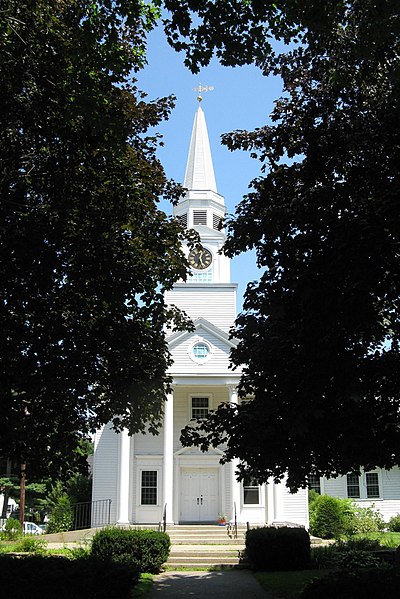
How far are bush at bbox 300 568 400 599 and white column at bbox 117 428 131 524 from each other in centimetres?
1595

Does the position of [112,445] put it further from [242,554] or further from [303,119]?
[303,119]

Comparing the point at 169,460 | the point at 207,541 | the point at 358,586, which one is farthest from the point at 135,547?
the point at 169,460

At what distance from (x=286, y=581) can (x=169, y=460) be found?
37.8 feet

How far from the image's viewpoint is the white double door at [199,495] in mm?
26422

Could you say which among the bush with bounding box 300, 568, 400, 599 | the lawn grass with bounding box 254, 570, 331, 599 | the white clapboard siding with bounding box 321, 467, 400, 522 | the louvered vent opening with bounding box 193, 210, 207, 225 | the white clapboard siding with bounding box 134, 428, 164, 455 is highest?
the louvered vent opening with bounding box 193, 210, 207, 225

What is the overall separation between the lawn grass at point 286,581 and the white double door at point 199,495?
1078cm

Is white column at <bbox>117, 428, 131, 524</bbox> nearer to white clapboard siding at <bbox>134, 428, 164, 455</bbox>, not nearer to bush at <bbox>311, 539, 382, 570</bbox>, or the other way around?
white clapboard siding at <bbox>134, 428, 164, 455</bbox>

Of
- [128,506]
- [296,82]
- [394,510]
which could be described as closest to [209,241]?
[128,506]

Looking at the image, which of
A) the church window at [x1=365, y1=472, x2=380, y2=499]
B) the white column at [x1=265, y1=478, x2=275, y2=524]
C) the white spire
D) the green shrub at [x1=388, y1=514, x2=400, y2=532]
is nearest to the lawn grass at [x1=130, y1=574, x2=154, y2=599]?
the white column at [x1=265, y1=478, x2=275, y2=524]

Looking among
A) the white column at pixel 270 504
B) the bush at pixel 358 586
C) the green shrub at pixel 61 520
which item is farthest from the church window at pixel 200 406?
the bush at pixel 358 586

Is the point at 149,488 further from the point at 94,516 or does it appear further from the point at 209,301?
the point at 209,301

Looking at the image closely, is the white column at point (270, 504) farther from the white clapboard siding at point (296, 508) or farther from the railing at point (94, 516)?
the railing at point (94, 516)

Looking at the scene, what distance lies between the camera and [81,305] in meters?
10.8

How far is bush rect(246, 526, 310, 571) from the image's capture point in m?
16.2
